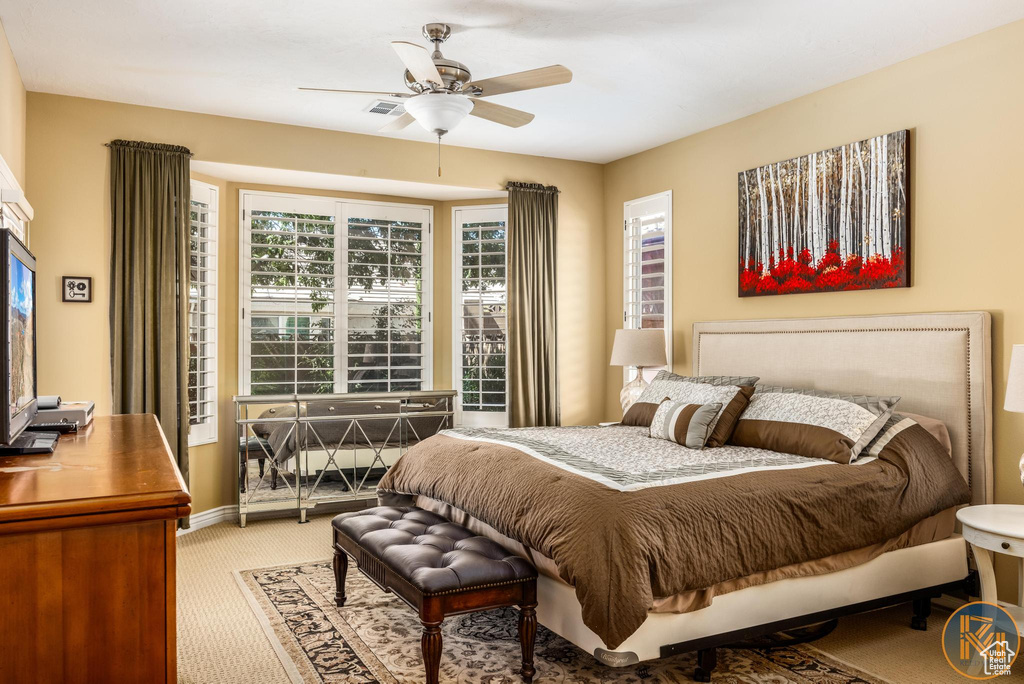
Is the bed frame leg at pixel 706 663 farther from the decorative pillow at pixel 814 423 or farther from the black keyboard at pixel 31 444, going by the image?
the black keyboard at pixel 31 444

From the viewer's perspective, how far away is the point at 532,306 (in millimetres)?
5758

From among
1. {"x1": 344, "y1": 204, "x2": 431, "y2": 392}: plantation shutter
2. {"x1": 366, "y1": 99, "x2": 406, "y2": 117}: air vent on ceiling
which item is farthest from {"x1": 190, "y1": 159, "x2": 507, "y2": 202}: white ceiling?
{"x1": 366, "y1": 99, "x2": 406, "y2": 117}: air vent on ceiling

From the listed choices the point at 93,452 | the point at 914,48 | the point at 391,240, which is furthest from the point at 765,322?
the point at 93,452

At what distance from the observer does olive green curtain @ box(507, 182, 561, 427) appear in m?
5.69

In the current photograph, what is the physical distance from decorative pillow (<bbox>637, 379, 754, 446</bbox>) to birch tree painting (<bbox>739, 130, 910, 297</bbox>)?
825 millimetres

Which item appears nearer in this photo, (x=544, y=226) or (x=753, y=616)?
(x=753, y=616)

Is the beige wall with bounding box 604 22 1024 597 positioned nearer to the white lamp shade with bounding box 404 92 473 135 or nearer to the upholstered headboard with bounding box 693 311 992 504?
the upholstered headboard with bounding box 693 311 992 504

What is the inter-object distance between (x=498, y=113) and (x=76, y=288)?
274 cm

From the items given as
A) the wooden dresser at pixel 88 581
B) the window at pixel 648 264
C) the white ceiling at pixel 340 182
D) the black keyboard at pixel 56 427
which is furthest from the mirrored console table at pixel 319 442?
the wooden dresser at pixel 88 581

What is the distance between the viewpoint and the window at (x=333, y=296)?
17.4 ft

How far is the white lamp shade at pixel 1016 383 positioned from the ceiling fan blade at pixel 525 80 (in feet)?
6.79

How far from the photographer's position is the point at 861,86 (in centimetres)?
400

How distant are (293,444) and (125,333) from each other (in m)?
1.30

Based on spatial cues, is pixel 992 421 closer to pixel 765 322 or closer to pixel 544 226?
pixel 765 322
